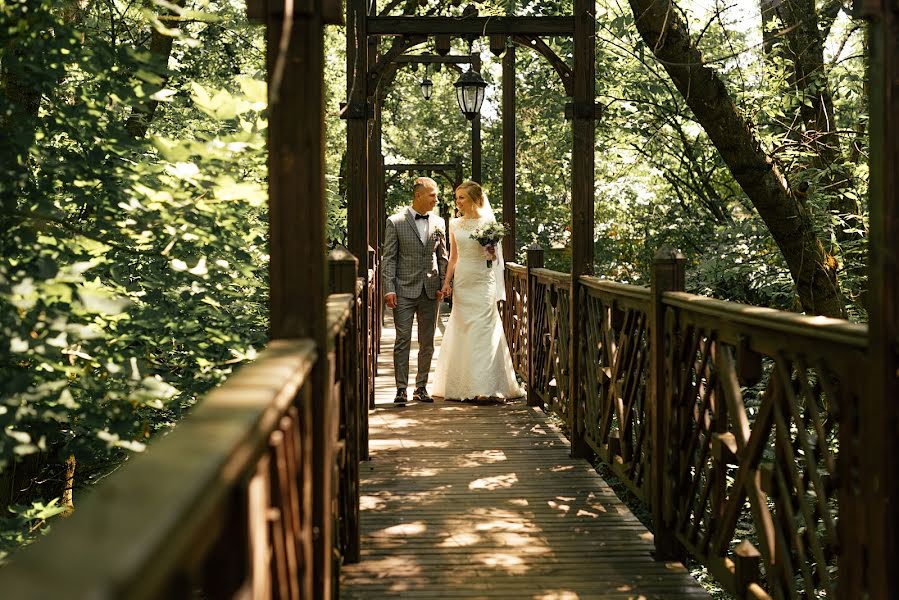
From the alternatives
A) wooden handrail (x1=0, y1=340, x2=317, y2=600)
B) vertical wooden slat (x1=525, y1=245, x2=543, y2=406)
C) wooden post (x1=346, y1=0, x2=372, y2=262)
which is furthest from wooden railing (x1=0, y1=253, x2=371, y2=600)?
vertical wooden slat (x1=525, y1=245, x2=543, y2=406)

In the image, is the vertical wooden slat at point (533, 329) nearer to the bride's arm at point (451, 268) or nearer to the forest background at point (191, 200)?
the bride's arm at point (451, 268)

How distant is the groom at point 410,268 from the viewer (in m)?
9.20

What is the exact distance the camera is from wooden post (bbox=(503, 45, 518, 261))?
11156 mm

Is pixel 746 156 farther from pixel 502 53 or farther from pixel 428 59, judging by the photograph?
pixel 428 59

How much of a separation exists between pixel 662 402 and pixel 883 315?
2299 millimetres

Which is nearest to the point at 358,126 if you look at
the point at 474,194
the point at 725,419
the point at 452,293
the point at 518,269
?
the point at 474,194

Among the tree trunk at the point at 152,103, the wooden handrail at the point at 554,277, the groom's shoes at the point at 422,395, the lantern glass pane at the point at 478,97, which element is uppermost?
the lantern glass pane at the point at 478,97

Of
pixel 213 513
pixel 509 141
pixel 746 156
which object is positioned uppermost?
pixel 509 141

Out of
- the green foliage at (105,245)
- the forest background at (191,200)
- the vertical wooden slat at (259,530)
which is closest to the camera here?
the vertical wooden slat at (259,530)

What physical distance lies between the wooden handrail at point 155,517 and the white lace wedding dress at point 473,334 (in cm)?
757

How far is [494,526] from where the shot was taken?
529 centimetres

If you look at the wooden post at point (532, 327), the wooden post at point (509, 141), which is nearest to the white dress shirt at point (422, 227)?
the wooden post at point (532, 327)

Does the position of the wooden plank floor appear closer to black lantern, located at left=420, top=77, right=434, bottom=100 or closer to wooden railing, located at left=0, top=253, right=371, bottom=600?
wooden railing, located at left=0, top=253, right=371, bottom=600

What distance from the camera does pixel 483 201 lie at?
9.50 meters
